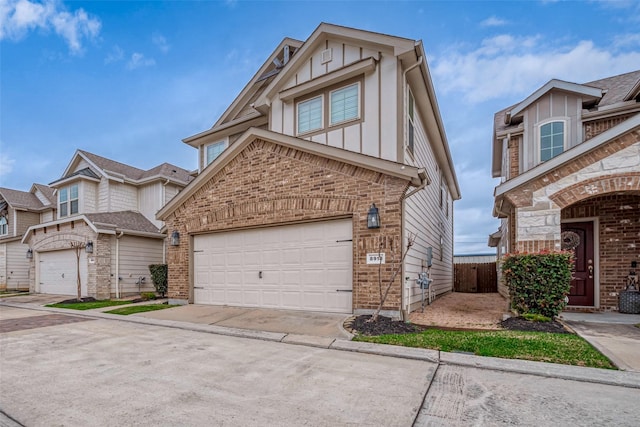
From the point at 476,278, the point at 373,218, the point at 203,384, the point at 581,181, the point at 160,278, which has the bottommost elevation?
the point at 476,278

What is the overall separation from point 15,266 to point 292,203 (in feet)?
67.8

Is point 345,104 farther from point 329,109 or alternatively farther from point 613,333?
point 613,333

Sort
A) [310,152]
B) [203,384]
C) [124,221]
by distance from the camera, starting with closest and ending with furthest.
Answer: [203,384] → [310,152] → [124,221]

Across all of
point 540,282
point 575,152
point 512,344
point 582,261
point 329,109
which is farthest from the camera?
point 329,109

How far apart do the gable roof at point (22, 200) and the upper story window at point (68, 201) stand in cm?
440

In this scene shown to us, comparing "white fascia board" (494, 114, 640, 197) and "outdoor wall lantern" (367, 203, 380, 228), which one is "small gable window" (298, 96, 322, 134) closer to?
"outdoor wall lantern" (367, 203, 380, 228)

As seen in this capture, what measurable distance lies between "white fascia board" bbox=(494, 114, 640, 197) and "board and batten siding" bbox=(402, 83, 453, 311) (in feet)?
7.09

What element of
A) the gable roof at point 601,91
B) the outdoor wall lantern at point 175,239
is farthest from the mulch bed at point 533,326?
the outdoor wall lantern at point 175,239

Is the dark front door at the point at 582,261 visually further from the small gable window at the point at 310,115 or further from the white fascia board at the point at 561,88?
the small gable window at the point at 310,115

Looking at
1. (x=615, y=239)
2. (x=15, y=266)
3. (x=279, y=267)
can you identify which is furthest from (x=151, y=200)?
(x=615, y=239)

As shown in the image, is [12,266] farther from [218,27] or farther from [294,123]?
[294,123]

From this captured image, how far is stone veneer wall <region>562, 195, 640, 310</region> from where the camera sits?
310 inches

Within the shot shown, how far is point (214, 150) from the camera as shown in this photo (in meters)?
13.3

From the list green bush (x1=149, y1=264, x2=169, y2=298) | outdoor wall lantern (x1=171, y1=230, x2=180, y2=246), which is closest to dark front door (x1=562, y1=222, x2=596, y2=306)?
outdoor wall lantern (x1=171, y1=230, x2=180, y2=246)
